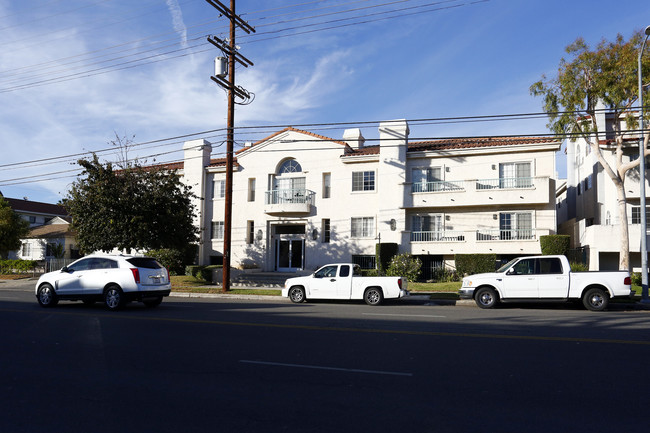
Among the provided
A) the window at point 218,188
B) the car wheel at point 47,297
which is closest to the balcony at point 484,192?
the window at point 218,188

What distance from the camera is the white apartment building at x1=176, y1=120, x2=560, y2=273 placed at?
2861 cm

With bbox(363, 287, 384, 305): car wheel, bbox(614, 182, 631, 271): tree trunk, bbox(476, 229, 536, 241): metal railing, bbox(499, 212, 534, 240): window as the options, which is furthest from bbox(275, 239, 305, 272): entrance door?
Answer: bbox(614, 182, 631, 271): tree trunk

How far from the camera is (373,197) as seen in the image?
31344mm

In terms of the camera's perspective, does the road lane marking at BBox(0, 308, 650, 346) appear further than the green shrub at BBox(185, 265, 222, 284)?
No

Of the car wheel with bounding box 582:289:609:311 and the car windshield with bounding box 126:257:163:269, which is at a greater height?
the car windshield with bounding box 126:257:163:269

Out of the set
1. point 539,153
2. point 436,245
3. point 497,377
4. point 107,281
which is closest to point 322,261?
point 436,245

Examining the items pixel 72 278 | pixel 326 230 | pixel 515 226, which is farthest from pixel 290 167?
pixel 72 278

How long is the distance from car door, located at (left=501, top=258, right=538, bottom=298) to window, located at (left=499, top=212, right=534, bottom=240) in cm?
1186

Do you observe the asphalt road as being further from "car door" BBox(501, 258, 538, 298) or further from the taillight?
"car door" BBox(501, 258, 538, 298)

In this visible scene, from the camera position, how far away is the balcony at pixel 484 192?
2780cm

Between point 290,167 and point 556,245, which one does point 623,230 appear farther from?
point 290,167

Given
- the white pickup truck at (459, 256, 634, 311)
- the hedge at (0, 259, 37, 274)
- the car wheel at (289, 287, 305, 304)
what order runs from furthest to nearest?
the hedge at (0, 259, 37, 274)
the car wheel at (289, 287, 305, 304)
the white pickup truck at (459, 256, 634, 311)

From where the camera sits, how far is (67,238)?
143 ft

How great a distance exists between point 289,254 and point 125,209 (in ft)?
38.4
